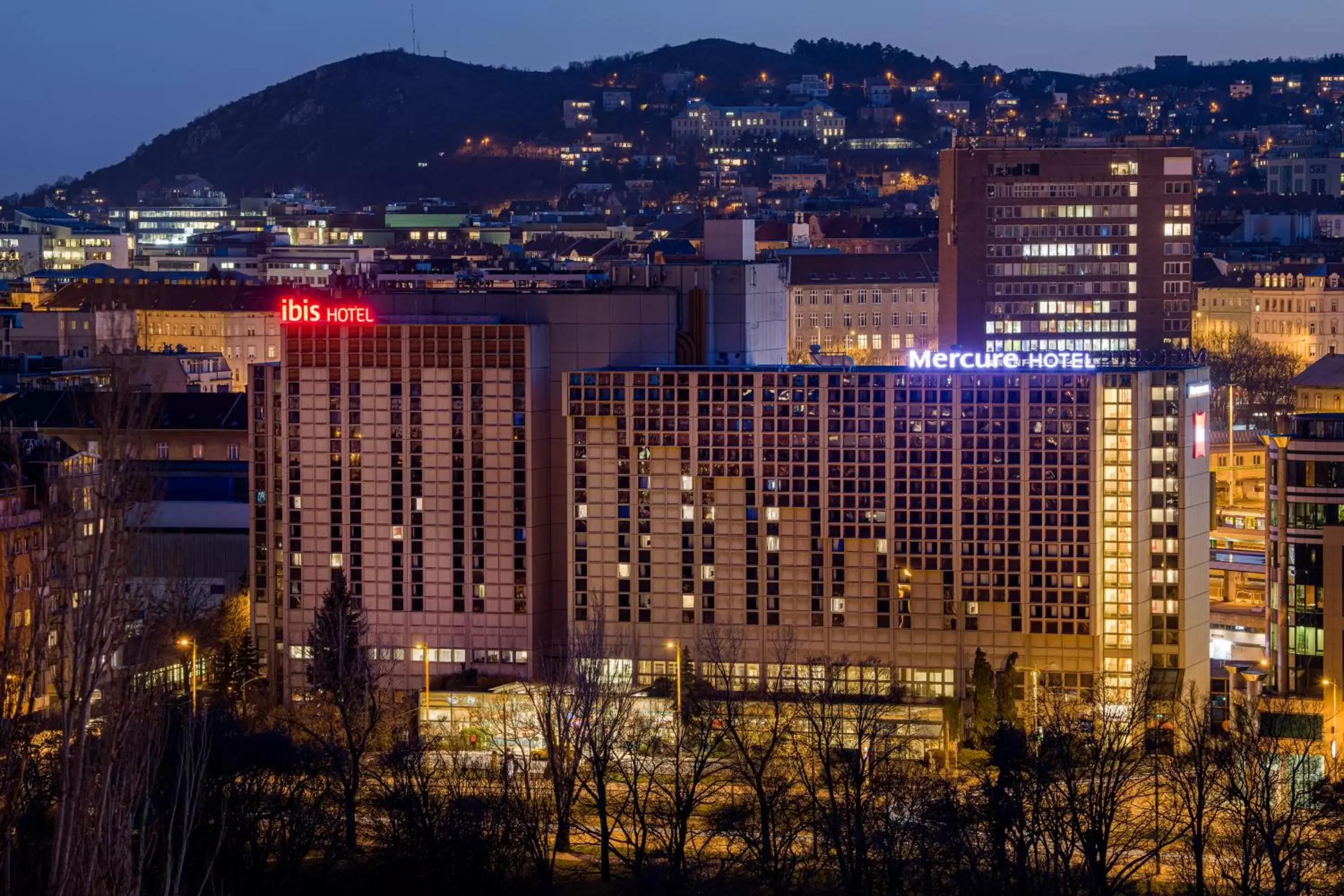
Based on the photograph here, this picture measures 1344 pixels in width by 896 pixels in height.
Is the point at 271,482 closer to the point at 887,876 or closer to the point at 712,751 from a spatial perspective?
the point at 712,751

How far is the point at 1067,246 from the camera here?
6063 inches

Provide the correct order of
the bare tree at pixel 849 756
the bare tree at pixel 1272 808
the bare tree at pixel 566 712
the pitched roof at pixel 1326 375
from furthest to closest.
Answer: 1. the pitched roof at pixel 1326 375
2. the bare tree at pixel 566 712
3. the bare tree at pixel 849 756
4. the bare tree at pixel 1272 808

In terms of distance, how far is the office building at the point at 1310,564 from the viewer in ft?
268

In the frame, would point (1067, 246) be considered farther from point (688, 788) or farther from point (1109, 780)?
point (688, 788)

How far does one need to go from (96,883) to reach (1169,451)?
171 feet

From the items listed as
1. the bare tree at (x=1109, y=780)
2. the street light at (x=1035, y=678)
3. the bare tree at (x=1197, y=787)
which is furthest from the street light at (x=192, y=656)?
the bare tree at (x=1197, y=787)

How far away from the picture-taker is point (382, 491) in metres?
87.0

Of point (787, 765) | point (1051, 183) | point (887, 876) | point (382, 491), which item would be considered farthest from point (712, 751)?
point (1051, 183)

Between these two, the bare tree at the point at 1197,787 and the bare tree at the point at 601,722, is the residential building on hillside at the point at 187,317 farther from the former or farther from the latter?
the bare tree at the point at 1197,787

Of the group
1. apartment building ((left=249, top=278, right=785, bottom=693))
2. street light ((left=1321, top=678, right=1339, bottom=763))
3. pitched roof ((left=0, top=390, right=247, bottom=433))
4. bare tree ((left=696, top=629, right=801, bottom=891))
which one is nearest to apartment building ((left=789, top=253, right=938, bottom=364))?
pitched roof ((left=0, top=390, right=247, bottom=433))

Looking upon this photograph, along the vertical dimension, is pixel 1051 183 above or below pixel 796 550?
above

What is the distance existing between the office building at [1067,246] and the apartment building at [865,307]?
27.9m

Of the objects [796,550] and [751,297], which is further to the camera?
[751,297]

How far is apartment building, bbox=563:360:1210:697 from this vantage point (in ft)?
271
